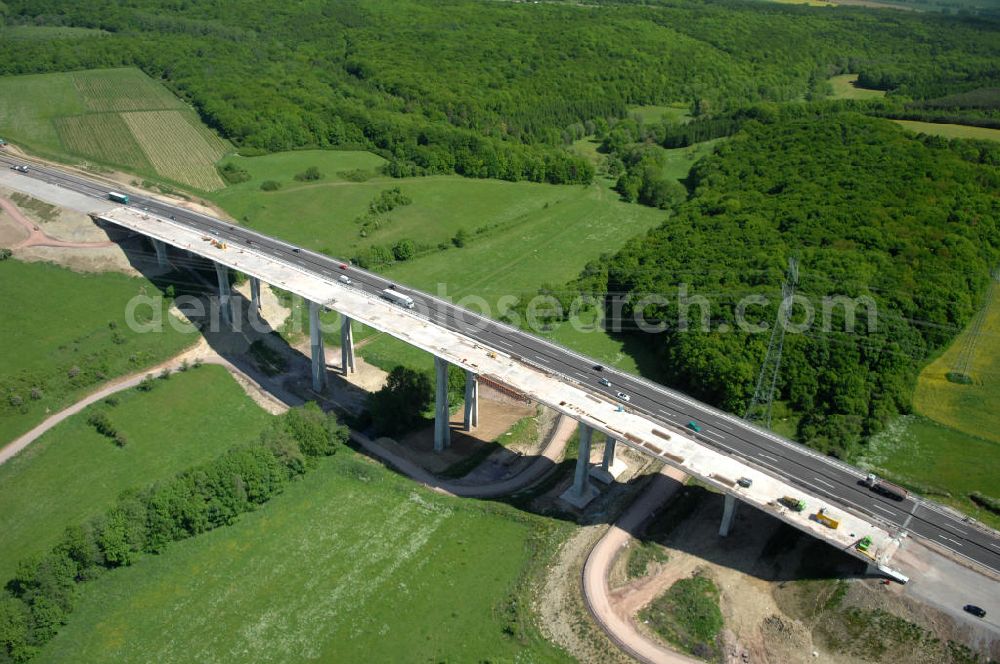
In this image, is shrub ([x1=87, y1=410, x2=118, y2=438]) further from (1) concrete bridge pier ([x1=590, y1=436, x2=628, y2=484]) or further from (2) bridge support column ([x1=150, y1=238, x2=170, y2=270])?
(1) concrete bridge pier ([x1=590, y1=436, x2=628, y2=484])

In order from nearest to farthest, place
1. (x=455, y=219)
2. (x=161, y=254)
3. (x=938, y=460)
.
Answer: (x=938, y=460)
(x=161, y=254)
(x=455, y=219)

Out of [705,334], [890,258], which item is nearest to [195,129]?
[705,334]

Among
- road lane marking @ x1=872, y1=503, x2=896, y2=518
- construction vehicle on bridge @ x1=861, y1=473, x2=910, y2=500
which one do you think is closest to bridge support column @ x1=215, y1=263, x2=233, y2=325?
construction vehicle on bridge @ x1=861, y1=473, x2=910, y2=500

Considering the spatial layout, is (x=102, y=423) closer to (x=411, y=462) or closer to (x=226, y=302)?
(x=226, y=302)

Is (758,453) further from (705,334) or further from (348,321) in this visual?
(348,321)

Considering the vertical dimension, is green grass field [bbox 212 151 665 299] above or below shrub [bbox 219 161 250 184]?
below

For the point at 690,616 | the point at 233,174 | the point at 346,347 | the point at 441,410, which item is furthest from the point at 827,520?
the point at 233,174
